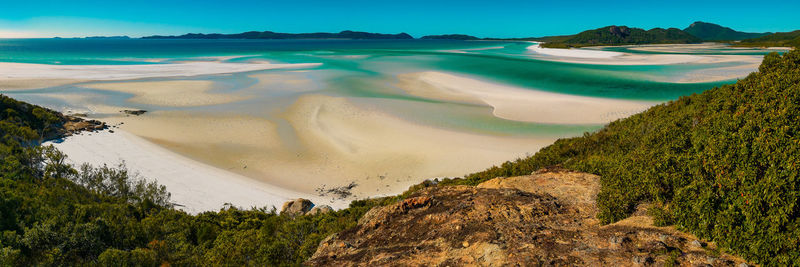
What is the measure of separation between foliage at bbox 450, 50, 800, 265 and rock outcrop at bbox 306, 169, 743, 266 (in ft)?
1.14

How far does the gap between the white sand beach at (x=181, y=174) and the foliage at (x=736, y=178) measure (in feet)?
38.4

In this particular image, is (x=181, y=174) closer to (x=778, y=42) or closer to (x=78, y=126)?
(x=78, y=126)

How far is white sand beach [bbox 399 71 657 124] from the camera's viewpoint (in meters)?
29.3

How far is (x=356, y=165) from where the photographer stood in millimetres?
19969

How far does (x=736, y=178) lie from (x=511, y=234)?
3.34 metres

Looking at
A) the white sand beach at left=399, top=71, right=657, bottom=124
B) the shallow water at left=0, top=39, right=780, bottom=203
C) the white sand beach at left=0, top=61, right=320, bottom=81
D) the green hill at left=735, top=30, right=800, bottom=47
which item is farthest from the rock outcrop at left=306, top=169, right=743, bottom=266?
the green hill at left=735, top=30, right=800, bottom=47

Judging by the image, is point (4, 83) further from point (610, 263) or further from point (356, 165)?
point (610, 263)

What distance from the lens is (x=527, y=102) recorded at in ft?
114

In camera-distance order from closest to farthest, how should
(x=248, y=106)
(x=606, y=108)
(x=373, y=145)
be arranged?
(x=373, y=145)
(x=606, y=108)
(x=248, y=106)

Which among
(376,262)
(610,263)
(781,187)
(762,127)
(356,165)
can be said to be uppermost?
(762,127)

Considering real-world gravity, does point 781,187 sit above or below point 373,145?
above

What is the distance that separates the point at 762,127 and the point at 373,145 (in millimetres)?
18410

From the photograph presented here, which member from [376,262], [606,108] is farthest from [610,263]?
[606,108]

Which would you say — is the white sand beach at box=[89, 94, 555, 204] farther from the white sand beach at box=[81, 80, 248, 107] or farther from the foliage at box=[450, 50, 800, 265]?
the foliage at box=[450, 50, 800, 265]
